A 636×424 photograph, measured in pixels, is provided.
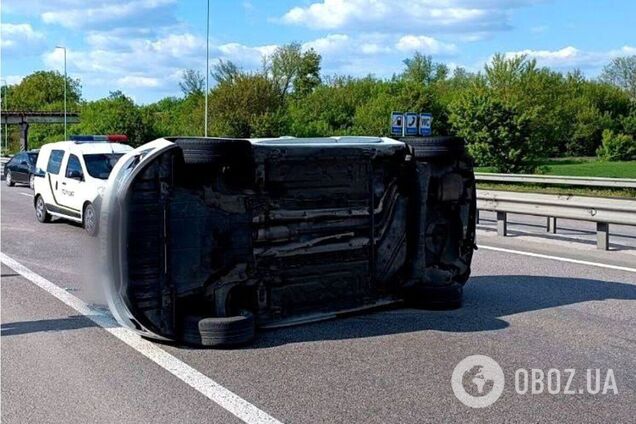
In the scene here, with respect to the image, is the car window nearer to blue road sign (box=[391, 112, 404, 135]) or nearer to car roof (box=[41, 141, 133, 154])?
car roof (box=[41, 141, 133, 154])

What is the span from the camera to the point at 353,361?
5715 millimetres

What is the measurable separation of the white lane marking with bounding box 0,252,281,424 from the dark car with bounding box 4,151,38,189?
23890 millimetres

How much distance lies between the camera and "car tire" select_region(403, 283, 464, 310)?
7.24 m

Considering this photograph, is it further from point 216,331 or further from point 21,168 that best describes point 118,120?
point 216,331

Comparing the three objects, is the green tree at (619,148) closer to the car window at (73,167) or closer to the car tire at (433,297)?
the car window at (73,167)

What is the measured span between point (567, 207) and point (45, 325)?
812 centimetres

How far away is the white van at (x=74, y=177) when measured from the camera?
15062 millimetres

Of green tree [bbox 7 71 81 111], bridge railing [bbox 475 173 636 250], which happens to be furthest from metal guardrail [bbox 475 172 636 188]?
green tree [bbox 7 71 81 111]

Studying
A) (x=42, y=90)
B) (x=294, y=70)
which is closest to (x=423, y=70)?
(x=294, y=70)

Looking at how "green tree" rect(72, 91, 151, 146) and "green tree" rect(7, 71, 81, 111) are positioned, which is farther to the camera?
"green tree" rect(7, 71, 81, 111)

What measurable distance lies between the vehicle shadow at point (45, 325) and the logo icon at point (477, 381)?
340 centimetres

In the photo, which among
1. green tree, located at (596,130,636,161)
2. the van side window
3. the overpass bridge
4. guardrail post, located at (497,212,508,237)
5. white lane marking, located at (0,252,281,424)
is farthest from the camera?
the overpass bridge

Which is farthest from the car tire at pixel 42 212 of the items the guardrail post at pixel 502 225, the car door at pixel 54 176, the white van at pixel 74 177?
the guardrail post at pixel 502 225

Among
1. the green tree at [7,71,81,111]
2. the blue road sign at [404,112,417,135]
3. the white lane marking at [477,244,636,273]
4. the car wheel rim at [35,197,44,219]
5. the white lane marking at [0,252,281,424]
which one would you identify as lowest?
the white lane marking at [0,252,281,424]
